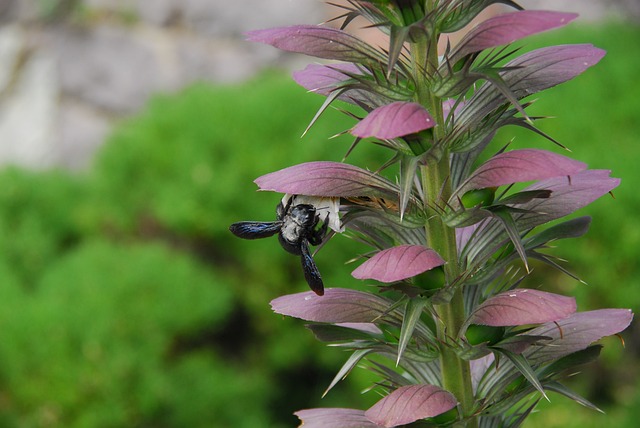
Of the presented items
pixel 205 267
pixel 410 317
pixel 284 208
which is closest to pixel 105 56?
pixel 205 267

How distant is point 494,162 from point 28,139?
28.4 ft

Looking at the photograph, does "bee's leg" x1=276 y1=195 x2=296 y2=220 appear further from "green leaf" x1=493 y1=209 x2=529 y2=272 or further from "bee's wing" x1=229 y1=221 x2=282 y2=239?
"green leaf" x1=493 y1=209 x2=529 y2=272

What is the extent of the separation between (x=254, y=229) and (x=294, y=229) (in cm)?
4

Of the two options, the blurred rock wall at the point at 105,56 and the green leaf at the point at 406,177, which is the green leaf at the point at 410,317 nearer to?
the green leaf at the point at 406,177

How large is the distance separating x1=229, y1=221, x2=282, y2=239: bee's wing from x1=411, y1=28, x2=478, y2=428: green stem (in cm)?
15

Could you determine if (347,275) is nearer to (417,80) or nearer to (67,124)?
(417,80)

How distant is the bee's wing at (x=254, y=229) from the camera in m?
0.84

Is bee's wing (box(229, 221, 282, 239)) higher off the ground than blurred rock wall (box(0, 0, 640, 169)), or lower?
higher

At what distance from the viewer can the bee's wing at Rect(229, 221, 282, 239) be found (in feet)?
2.77

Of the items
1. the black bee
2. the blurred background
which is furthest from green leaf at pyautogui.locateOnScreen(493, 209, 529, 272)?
the blurred background

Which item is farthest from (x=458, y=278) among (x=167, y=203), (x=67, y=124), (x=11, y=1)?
(x=11, y=1)

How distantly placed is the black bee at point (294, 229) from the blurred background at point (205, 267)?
307cm

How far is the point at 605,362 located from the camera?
435cm

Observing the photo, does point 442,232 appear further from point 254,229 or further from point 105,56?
point 105,56
